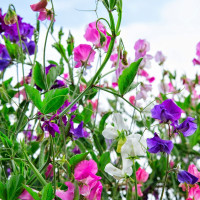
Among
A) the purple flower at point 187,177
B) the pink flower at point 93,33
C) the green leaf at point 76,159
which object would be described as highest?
the pink flower at point 93,33

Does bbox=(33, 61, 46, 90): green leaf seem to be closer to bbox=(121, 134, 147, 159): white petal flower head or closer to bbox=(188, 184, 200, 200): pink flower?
bbox=(121, 134, 147, 159): white petal flower head

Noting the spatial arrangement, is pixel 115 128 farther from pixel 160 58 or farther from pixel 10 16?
pixel 160 58

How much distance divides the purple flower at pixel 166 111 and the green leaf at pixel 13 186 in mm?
229

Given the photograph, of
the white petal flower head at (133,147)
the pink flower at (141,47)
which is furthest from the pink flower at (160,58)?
the white petal flower head at (133,147)

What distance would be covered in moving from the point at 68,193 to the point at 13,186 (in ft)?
0.29

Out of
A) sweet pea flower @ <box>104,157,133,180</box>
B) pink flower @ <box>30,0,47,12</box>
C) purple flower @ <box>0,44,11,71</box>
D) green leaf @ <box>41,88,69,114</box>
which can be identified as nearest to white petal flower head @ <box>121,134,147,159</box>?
sweet pea flower @ <box>104,157,133,180</box>

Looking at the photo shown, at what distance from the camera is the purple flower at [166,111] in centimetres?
58

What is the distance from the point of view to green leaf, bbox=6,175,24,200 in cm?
56

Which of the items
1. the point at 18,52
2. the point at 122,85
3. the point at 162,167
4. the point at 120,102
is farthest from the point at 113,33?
the point at 120,102

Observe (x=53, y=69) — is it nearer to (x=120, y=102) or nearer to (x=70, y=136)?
(x=70, y=136)

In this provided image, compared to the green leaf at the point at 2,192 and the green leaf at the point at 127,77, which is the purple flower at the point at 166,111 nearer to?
the green leaf at the point at 127,77

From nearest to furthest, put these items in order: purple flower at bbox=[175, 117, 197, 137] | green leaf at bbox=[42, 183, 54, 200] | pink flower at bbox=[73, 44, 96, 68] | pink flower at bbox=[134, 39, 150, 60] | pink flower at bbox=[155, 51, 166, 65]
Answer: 1. green leaf at bbox=[42, 183, 54, 200]
2. purple flower at bbox=[175, 117, 197, 137]
3. pink flower at bbox=[73, 44, 96, 68]
4. pink flower at bbox=[134, 39, 150, 60]
5. pink flower at bbox=[155, 51, 166, 65]

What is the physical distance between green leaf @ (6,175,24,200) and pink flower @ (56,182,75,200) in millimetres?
63

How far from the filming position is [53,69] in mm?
708
